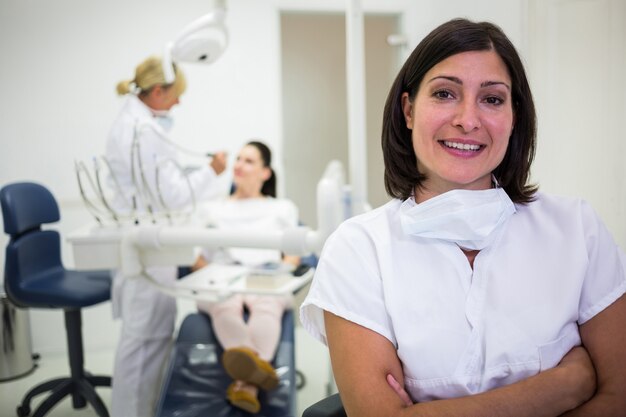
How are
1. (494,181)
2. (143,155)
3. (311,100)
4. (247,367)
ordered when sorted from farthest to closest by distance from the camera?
1. (311,100)
2. (143,155)
3. (247,367)
4. (494,181)

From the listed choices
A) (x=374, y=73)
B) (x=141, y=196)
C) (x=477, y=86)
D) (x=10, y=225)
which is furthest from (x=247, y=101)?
(x=477, y=86)

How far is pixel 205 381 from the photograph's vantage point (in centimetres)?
191

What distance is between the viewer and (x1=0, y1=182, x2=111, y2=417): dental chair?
1974 millimetres

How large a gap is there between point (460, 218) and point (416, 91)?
0.24 metres

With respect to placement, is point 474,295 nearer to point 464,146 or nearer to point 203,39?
point 464,146

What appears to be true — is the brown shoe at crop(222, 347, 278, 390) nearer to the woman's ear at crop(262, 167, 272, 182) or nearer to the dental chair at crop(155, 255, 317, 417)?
the dental chair at crop(155, 255, 317, 417)

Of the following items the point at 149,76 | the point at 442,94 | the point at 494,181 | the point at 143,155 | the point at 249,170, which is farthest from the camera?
the point at 249,170

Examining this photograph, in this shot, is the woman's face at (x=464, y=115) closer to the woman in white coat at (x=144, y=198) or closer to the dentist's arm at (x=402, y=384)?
the dentist's arm at (x=402, y=384)

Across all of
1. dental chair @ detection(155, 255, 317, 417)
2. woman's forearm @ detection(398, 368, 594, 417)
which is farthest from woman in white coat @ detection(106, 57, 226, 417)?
woman's forearm @ detection(398, 368, 594, 417)

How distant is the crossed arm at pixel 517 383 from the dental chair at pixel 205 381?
1028 mm

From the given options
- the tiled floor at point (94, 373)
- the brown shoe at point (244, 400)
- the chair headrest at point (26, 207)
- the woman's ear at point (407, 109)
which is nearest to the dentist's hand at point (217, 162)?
the chair headrest at point (26, 207)

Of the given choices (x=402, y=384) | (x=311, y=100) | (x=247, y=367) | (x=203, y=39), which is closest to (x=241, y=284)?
(x=247, y=367)

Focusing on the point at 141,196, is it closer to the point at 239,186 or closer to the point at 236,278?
the point at 236,278

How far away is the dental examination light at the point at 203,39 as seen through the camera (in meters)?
1.76
